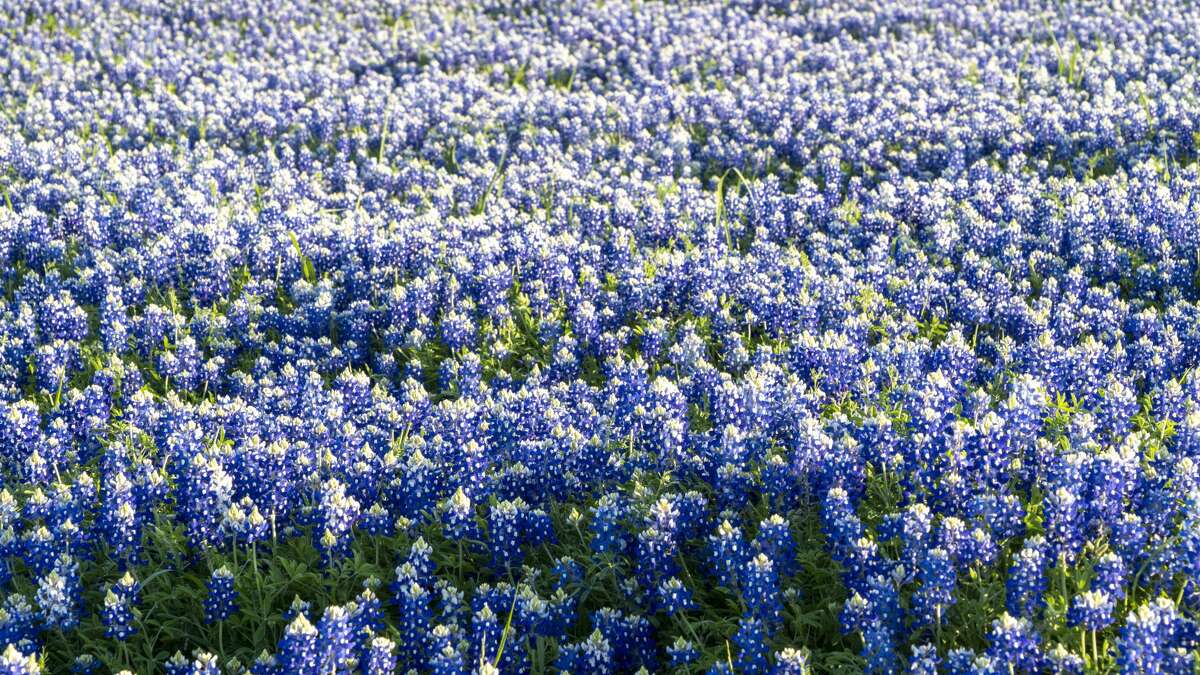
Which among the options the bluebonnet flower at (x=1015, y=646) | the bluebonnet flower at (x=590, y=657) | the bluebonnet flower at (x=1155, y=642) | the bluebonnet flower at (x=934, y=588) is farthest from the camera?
the bluebonnet flower at (x=590, y=657)

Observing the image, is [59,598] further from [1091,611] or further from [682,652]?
[1091,611]

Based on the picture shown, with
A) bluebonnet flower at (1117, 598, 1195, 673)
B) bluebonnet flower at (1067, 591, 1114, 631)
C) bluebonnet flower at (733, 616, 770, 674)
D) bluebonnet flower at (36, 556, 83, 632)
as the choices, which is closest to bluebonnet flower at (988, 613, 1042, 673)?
bluebonnet flower at (1067, 591, 1114, 631)

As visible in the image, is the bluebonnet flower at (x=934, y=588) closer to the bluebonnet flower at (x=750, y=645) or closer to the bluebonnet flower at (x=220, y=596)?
the bluebonnet flower at (x=750, y=645)

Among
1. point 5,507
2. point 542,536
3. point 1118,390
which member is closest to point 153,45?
point 5,507

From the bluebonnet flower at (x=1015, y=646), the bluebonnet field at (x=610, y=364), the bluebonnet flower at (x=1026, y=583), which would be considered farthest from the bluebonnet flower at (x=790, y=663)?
the bluebonnet flower at (x=1026, y=583)

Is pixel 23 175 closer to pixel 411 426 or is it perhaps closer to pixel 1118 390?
pixel 411 426

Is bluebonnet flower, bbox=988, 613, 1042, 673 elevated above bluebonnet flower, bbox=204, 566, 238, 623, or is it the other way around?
bluebonnet flower, bbox=988, 613, 1042, 673

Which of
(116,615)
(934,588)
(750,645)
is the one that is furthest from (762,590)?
(116,615)

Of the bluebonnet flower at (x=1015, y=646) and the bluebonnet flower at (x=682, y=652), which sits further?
the bluebonnet flower at (x=682, y=652)

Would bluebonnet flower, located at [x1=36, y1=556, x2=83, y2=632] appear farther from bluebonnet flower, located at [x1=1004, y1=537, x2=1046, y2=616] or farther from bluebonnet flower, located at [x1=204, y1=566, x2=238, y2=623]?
bluebonnet flower, located at [x1=1004, y1=537, x2=1046, y2=616]
